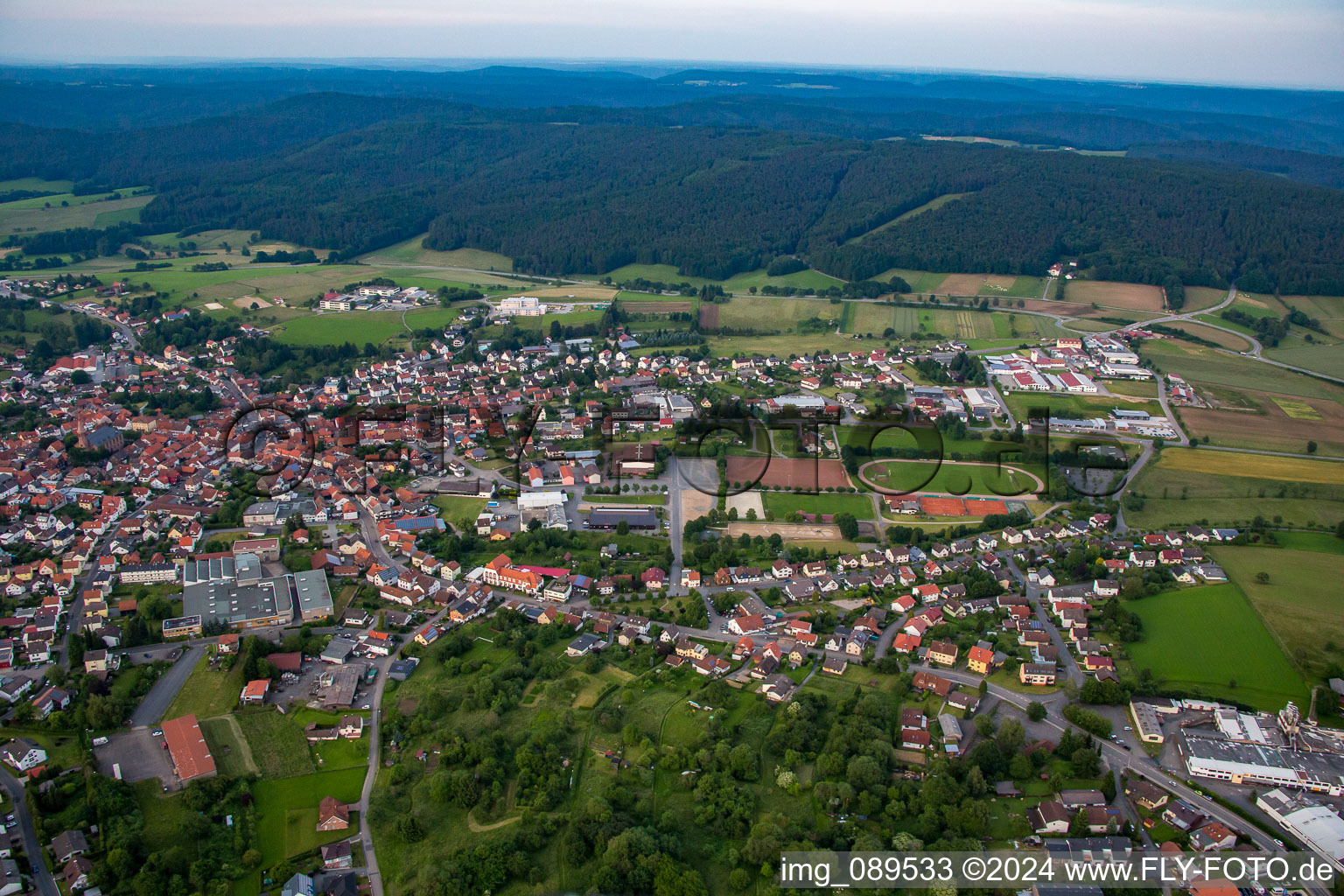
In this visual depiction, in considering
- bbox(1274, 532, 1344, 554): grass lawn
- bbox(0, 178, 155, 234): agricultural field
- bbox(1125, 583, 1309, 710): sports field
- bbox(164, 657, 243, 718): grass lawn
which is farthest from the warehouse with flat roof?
bbox(0, 178, 155, 234): agricultural field

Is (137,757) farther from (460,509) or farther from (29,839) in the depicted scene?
(460,509)

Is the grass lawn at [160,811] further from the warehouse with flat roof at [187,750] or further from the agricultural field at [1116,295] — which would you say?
the agricultural field at [1116,295]

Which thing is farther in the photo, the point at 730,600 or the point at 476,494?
the point at 476,494

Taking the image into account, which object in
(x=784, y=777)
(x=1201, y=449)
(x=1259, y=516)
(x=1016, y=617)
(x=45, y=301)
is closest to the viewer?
(x=784, y=777)

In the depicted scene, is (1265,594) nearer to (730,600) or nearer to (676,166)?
(730,600)

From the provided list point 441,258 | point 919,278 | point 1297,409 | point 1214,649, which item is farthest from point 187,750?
point 441,258

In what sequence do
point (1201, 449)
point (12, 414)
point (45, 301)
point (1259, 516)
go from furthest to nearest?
point (45, 301), point (12, 414), point (1201, 449), point (1259, 516)

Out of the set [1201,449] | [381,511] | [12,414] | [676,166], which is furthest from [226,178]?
[1201,449]
